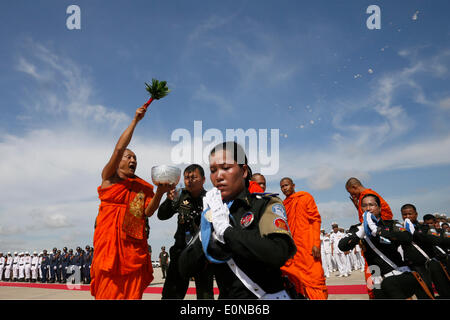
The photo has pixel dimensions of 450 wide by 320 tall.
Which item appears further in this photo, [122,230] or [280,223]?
[122,230]

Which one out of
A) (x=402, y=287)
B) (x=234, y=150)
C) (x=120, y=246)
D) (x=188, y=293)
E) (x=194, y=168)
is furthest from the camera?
(x=188, y=293)

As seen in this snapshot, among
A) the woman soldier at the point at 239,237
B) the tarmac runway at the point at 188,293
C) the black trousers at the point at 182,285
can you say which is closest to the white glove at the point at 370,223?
the black trousers at the point at 182,285

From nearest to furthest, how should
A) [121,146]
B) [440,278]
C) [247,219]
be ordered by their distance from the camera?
[247,219]
[121,146]
[440,278]

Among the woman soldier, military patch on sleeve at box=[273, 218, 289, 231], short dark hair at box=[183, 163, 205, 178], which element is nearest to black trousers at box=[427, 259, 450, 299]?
short dark hair at box=[183, 163, 205, 178]

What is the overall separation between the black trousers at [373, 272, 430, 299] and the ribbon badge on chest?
10.0ft

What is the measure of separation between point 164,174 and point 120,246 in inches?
39.4

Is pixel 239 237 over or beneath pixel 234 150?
beneath

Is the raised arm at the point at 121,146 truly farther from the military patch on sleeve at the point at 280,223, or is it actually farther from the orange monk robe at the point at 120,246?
the military patch on sleeve at the point at 280,223

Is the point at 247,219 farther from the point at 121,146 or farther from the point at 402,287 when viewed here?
the point at 402,287

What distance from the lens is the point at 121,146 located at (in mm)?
3492

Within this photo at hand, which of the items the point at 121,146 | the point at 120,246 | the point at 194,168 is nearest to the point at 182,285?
the point at 120,246

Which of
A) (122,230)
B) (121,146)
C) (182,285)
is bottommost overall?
(182,285)
